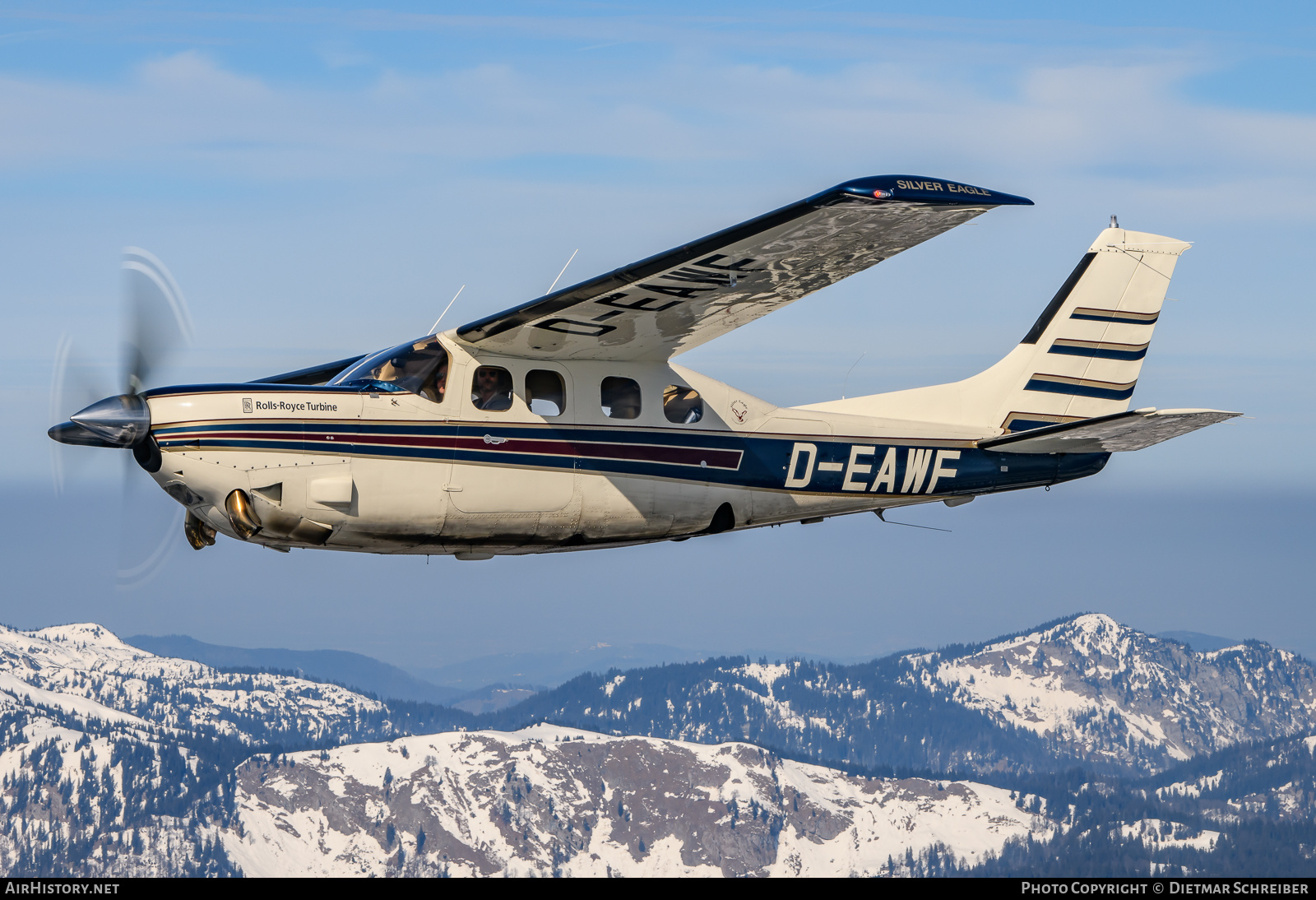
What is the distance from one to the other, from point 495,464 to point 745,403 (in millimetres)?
4483

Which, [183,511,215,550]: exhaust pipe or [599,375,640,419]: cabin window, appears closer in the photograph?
[183,511,215,550]: exhaust pipe

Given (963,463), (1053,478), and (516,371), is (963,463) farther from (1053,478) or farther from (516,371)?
(516,371)

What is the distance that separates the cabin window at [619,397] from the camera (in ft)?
60.6

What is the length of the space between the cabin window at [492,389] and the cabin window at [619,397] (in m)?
1.48

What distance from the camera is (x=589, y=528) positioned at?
60.7 ft

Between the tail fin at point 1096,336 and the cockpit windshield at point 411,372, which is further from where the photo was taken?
the tail fin at point 1096,336

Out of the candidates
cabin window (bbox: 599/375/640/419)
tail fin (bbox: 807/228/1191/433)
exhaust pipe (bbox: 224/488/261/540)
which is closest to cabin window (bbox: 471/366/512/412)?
cabin window (bbox: 599/375/640/419)

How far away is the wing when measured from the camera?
45.7 feet

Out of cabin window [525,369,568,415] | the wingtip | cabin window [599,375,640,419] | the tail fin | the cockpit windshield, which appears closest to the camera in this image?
the wingtip

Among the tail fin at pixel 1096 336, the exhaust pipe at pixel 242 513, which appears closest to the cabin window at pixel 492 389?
the exhaust pipe at pixel 242 513

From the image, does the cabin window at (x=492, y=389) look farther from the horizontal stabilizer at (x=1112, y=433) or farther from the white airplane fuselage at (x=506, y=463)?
the horizontal stabilizer at (x=1112, y=433)

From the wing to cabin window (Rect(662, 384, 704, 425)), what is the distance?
23.7 inches

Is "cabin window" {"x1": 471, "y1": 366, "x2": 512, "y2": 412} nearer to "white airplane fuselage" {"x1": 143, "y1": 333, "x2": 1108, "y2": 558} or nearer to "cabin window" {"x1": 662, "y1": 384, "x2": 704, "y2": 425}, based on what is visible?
"white airplane fuselage" {"x1": 143, "y1": 333, "x2": 1108, "y2": 558}

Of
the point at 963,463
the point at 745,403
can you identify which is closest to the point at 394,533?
the point at 745,403
